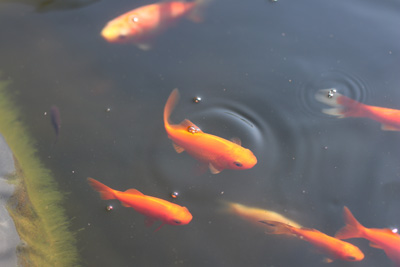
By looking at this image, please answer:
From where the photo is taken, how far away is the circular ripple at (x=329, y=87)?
10.0 feet

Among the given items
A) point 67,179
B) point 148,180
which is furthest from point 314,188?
point 67,179

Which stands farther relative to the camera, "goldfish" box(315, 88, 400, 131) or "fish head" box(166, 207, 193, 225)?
"goldfish" box(315, 88, 400, 131)

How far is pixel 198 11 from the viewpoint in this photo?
3508mm

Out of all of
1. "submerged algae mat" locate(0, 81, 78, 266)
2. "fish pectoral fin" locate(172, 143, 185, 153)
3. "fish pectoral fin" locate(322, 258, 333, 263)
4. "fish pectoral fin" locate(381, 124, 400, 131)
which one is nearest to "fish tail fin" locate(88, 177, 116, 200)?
"submerged algae mat" locate(0, 81, 78, 266)

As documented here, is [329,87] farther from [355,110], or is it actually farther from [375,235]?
[375,235]

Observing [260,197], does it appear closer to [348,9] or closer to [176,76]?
[176,76]

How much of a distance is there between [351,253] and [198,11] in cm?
243

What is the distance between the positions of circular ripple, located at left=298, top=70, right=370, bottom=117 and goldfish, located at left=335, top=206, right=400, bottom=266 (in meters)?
0.86

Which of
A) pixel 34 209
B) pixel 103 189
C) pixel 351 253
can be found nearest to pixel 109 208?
pixel 103 189

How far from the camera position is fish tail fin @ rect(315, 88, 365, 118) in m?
3.03

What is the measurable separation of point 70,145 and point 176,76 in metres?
1.02

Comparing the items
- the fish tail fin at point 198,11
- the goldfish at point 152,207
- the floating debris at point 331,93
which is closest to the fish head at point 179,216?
the goldfish at point 152,207

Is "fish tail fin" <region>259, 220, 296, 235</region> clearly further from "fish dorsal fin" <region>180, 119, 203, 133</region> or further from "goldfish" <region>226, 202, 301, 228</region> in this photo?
"fish dorsal fin" <region>180, 119, 203, 133</region>

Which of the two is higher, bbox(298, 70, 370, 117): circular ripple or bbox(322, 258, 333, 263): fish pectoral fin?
bbox(298, 70, 370, 117): circular ripple
